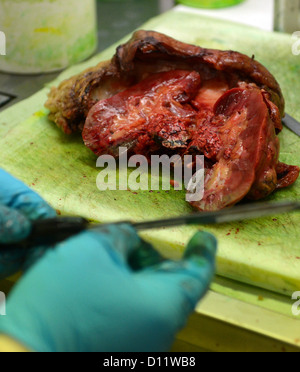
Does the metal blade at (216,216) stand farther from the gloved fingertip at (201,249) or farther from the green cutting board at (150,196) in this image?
the green cutting board at (150,196)

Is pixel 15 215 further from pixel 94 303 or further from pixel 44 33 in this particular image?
pixel 44 33

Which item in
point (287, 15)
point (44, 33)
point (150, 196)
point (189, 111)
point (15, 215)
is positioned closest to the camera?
point (15, 215)

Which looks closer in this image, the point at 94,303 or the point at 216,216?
the point at 94,303

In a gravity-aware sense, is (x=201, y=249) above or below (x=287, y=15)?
above

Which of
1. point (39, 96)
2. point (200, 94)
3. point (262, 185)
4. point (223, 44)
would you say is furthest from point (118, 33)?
point (262, 185)

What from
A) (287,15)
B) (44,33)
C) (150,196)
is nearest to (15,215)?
(150,196)

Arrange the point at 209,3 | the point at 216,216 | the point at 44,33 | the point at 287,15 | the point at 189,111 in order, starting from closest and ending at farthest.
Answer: the point at 216,216 < the point at 189,111 < the point at 44,33 < the point at 287,15 < the point at 209,3

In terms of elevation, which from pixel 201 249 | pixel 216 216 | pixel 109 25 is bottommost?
pixel 109 25

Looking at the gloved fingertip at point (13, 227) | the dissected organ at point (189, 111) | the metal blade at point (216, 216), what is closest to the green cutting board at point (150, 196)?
the dissected organ at point (189, 111)
